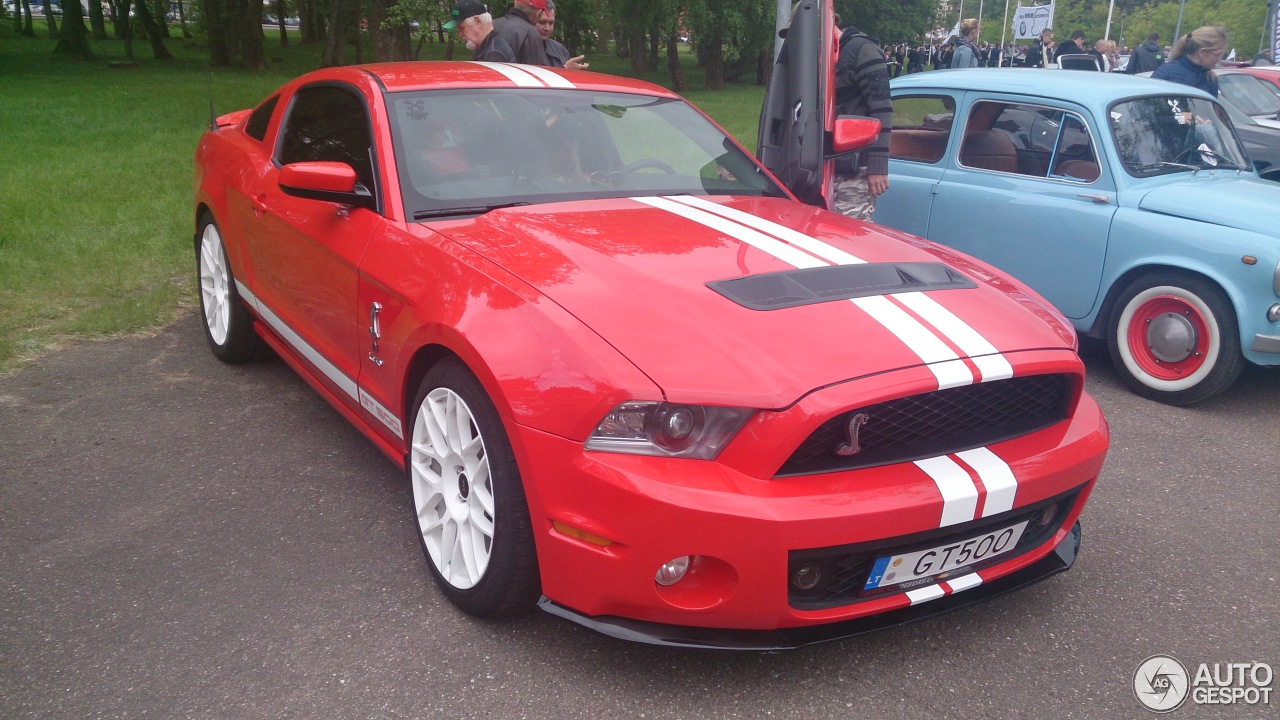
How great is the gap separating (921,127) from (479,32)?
9.32 ft

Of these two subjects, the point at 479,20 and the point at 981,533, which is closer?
the point at 981,533

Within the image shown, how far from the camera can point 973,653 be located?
2600 mm

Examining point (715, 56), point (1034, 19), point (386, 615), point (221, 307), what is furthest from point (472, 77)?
point (715, 56)

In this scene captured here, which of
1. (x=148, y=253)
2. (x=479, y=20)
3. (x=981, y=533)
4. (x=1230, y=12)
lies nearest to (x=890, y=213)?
(x=479, y=20)

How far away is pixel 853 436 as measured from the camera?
228 cm

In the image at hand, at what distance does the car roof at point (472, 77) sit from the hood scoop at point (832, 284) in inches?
60.7

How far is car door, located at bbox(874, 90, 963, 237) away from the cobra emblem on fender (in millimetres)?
3733

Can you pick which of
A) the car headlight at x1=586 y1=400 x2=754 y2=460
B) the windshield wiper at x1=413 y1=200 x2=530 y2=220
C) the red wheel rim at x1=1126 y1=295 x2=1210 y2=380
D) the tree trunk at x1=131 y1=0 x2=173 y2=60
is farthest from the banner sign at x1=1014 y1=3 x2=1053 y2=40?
the tree trunk at x1=131 y1=0 x2=173 y2=60

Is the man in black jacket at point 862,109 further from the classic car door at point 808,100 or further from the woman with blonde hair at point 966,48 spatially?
the woman with blonde hair at point 966,48

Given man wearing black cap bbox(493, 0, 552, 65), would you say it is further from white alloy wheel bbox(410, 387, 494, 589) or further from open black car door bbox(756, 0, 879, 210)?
white alloy wheel bbox(410, 387, 494, 589)

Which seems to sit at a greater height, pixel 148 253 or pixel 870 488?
pixel 870 488

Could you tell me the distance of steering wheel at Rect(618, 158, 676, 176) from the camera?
363 cm

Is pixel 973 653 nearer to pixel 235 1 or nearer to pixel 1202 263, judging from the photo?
pixel 1202 263

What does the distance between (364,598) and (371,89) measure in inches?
72.5
